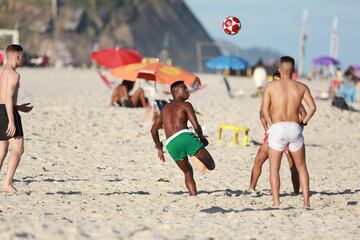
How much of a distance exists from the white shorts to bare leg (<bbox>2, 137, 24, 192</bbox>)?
2303 millimetres

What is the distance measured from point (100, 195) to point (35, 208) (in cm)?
120

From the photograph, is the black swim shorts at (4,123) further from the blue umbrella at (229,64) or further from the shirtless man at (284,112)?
the blue umbrella at (229,64)

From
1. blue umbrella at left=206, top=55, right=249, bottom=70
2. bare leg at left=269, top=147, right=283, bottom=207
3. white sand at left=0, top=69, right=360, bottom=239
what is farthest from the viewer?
blue umbrella at left=206, top=55, right=249, bottom=70

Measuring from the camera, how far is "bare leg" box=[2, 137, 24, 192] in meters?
8.23

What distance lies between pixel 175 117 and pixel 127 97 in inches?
449

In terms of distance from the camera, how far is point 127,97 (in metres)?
19.8

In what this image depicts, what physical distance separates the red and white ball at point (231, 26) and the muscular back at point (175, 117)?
2.35m

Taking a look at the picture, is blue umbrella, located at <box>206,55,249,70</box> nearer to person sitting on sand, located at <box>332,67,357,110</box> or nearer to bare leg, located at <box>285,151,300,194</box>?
person sitting on sand, located at <box>332,67,357,110</box>

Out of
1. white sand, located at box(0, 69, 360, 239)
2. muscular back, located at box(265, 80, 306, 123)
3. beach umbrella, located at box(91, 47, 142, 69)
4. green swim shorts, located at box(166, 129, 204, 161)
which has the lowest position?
white sand, located at box(0, 69, 360, 239)

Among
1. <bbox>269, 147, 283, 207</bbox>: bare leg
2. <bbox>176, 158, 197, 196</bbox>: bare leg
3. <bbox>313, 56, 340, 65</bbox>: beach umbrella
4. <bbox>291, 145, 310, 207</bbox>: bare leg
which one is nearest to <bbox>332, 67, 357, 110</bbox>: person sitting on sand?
<bbox>313, 56, 340, 65</bbox>: beach umbrella

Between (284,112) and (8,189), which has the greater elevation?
(284,112)

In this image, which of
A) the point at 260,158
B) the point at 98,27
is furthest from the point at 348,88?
the point at 98,27

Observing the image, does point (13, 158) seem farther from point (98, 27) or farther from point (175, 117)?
point (98, 27)

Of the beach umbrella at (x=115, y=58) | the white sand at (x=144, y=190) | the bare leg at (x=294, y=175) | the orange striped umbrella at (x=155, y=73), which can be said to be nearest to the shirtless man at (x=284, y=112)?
the white sand at (x=144, y=190)
